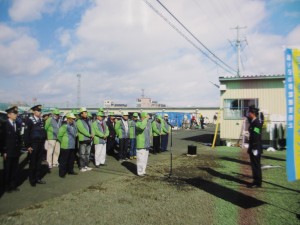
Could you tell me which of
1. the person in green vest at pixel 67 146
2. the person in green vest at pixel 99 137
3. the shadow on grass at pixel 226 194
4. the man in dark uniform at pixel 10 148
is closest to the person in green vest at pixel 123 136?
the person in green vest at pixel 99 137

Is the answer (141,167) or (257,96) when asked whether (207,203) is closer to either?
(141,167)

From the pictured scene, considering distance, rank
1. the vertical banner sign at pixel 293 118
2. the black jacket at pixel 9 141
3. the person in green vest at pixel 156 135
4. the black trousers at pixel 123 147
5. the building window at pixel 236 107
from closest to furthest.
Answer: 1. the vertical banner sign at pixel 293 118
2. the black jacket at pixel 9 141
3. the black trousers at pixel 123 147
4. the person in green vest at pixel 156 135
5. the building window at pixel 236 107

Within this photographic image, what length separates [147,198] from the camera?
657 cm

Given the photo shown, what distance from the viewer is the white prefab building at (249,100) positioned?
16766 millimetres

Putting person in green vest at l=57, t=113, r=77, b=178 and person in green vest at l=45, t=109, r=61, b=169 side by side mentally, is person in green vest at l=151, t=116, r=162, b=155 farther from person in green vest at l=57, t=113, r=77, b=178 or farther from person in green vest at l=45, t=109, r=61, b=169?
person in green vest at l=57, t=113, r=77, b=178

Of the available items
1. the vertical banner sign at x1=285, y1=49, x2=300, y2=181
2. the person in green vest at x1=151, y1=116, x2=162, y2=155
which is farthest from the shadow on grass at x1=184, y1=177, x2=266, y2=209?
the person in green vest at x1=151, y1=116, x2=162, y2=155

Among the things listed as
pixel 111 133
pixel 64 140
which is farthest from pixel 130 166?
pixel 64 140

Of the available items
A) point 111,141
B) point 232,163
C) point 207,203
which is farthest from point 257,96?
point 207,203

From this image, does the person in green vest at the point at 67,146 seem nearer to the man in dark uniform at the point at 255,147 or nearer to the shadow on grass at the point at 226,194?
the shadow on grass at the point at 226,194

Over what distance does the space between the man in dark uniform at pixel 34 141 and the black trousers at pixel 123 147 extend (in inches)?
183

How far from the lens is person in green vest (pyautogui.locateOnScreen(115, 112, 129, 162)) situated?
11992mm

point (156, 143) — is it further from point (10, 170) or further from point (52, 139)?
point (10, 170)

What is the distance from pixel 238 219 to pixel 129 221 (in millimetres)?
2066

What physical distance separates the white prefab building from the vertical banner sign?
38.3ft
